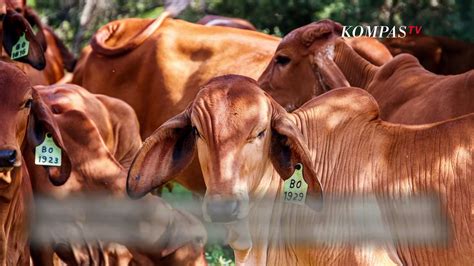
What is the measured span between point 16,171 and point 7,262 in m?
0.57

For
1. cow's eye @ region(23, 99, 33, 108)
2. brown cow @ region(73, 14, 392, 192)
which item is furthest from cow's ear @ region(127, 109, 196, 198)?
brown cow @ region(73, 14, 392, 192)

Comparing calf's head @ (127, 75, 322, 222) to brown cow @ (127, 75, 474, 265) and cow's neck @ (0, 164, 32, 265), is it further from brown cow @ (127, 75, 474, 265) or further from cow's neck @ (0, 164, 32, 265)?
cow's neck @ (0, 164, 32, 265)

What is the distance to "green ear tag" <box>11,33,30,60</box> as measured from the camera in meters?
9.34

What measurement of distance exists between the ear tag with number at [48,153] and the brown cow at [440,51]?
12.9 feet

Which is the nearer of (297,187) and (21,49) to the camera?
(297,187)

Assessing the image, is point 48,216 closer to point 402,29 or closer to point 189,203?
point 189,203

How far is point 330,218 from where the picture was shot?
678cm

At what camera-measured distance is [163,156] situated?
672 cm

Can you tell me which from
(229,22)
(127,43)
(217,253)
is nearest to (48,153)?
(217,253)

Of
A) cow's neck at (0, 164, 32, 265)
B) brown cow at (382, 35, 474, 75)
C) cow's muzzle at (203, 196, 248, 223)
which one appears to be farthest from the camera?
brown cow at (382, 35, 474, 75)

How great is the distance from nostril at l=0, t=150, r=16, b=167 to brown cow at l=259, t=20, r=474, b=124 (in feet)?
A: 8.10

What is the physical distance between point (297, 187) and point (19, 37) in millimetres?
3448

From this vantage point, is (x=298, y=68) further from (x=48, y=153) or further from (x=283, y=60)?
(x=48, y=153)

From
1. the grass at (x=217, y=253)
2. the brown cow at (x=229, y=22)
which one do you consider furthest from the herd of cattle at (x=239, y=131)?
the brown cow at (x=229, y=22)
